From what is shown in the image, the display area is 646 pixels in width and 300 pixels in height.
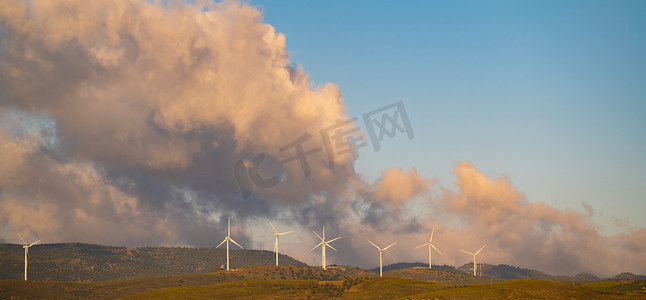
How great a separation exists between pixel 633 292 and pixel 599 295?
11451mm

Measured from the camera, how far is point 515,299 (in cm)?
19888

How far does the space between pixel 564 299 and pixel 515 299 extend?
582 inches

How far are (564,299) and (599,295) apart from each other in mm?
12035

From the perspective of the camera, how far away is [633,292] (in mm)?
197250

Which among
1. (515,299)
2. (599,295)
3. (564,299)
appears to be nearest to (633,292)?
(599,295)

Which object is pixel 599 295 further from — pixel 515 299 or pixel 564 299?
pixel 515 299

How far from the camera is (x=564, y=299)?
194 meters

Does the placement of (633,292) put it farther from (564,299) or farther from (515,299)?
(515,299)

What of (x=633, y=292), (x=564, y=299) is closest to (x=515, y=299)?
(x=564, y=299)

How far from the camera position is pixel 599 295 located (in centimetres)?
19612

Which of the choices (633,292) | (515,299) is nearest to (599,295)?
(633,292)

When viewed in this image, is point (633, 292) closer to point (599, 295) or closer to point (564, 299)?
point (599, 295)

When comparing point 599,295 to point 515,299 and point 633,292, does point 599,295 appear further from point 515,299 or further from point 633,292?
point 515,299

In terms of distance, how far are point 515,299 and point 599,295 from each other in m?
26.1
